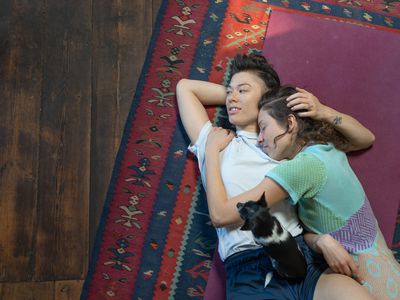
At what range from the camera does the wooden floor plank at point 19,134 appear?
182 centimetres

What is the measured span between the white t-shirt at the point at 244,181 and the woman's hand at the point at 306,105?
0.19m

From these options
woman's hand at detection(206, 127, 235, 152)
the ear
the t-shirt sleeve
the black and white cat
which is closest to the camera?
the black and white cat

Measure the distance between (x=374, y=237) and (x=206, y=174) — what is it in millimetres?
586

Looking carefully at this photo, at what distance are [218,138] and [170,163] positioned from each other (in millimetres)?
261

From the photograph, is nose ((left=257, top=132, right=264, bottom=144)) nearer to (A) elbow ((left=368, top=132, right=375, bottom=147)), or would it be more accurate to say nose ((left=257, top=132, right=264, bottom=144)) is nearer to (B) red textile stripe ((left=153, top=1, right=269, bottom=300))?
(B) red textile stripe ((left=153, top=1, right=269, bottom=300))

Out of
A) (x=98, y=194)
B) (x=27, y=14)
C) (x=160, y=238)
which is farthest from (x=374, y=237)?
(x=27, y=14)

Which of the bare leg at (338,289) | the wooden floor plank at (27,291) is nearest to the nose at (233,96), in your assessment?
the bare leg at (338,289)

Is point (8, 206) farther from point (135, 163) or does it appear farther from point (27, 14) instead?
point (27, 14)

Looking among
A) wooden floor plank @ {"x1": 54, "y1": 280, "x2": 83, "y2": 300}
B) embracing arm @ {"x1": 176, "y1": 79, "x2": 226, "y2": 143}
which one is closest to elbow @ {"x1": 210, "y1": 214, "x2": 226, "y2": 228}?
embracing arm @ {"x1": 176, "y1": 79, "x2": 226, "y2": 143}

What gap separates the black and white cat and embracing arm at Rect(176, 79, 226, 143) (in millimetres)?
523

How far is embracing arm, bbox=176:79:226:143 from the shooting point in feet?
5.88

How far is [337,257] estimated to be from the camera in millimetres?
1470

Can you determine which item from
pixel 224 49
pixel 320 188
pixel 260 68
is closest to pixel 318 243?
pixel 320 188

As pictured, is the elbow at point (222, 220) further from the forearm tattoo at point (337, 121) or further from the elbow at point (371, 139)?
the elbow at point (371, 139)
